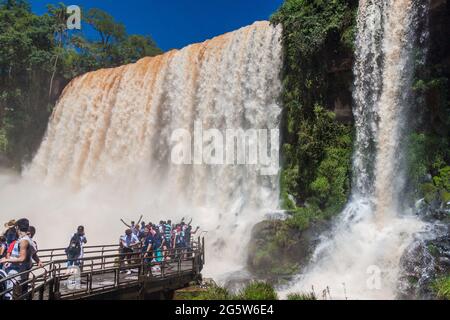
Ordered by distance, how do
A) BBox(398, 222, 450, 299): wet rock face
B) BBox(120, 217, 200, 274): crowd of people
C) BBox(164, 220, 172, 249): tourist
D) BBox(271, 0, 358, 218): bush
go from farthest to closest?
BBox(271, 0, 358, 218): bush < BBox(164, 220, 172, 249): tourist < BBox(120, 217, 200, 274): crowd of people < BBox(398, 222, 450, 299): wet rock face

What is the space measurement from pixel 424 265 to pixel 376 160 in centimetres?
557

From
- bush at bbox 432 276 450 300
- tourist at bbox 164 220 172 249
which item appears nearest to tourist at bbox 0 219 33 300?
tourist at bbox 164 220 172 249

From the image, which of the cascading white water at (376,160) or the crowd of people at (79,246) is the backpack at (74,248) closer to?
the crowd of people at (79,246)

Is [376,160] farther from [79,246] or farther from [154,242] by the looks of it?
[79,246]

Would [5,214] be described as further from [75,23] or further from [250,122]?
[75,23]

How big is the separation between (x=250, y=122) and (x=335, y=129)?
4291 mm

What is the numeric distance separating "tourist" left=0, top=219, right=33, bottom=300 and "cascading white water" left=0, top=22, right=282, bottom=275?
1048 centimetres

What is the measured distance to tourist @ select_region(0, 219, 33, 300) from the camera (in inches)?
272

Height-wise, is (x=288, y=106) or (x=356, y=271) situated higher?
(x=288, y=106)

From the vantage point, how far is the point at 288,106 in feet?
68.8

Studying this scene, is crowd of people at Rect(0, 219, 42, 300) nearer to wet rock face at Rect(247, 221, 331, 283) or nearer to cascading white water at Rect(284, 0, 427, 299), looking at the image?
cascading white water at Rect(284, 0, 427, 299)

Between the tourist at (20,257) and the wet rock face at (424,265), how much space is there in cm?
916

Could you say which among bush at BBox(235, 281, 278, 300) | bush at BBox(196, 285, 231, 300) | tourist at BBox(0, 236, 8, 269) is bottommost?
bush at BBox(196, 285, 231, 300)
